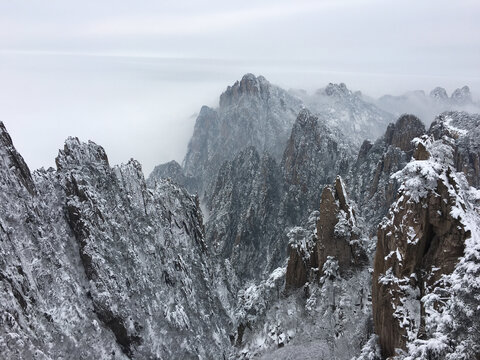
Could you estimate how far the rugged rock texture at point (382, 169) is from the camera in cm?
8989

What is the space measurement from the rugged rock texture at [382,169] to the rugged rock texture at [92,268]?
51.0m

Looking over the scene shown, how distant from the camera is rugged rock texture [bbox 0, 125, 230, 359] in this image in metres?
34.0

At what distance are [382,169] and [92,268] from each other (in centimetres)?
7747

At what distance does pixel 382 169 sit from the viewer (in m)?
95.4

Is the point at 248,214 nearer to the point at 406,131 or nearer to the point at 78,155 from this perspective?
the point at 406,131

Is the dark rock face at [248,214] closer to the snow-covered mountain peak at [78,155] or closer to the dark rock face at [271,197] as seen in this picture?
the dark rock face at [271,197]

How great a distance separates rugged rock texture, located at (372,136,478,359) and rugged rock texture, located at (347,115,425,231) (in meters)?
67.7

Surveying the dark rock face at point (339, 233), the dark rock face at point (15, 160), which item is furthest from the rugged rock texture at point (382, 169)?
the dark rock face at point (15, 160)

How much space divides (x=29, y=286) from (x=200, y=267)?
3961 centimetres

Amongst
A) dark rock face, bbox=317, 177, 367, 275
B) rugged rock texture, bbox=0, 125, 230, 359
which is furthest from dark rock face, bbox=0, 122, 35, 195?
dark rock face, bbox=317, 177, 367, 275

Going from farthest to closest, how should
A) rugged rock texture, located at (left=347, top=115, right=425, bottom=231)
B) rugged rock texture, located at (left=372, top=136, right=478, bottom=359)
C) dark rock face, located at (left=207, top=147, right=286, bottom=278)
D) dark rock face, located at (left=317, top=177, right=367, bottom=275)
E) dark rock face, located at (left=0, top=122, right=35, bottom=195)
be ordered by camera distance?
dark rock face, located at (left=207, top=147, right=286, bottom=278)
rugged rock texture, located at (left=347, top=115, right=425, bottom=231)
dark rock face, located at (left=0, top=122, right=35, bottom=195)
dark rock face, located at (left=317, top=177, right=367, bottom=275)
rugged rock texture, located at (left=372, top=136, right=478, bottom=359)

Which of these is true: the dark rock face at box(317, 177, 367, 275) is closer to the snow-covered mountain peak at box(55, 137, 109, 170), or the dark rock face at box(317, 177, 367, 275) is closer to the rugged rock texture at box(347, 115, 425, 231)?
the snow-covered mountain peak at box(55, 137, 109, 170)

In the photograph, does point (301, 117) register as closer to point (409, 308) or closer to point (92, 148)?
point (92, 148)

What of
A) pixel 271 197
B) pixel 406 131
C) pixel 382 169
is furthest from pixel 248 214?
pixel 406 131
